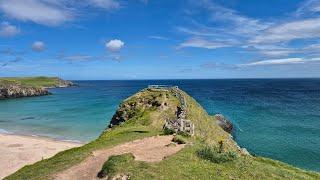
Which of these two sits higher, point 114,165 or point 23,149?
point 114,165

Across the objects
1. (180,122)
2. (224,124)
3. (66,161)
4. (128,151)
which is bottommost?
(224,124)

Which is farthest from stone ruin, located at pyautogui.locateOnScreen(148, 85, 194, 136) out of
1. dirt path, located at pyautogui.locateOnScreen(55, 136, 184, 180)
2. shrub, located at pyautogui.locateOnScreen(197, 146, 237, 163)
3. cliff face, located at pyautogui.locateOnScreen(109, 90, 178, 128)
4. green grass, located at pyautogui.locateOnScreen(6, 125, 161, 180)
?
shrub, located at pyautogui.locateOnScreen(197, 146, 237, 163)

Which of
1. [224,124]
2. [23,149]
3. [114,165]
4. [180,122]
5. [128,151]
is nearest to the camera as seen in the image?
[114,165]

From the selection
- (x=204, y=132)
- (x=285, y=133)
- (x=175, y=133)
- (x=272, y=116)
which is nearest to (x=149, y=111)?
(x=204, y=132)

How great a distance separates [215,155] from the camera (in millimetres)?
25812

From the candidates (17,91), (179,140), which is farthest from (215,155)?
(17,91)

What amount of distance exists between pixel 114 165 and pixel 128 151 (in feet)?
17.5

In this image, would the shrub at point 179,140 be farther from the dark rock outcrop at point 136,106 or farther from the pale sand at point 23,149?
the pale sand at point 23,149

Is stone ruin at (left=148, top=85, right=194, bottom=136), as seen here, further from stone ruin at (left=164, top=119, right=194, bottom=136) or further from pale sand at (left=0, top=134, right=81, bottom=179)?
pale sand at (left=0, top=134, right=81, bottom=179)

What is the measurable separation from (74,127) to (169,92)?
32154 mm

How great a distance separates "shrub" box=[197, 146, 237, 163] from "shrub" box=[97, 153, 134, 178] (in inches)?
220

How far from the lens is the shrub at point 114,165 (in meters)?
23.3

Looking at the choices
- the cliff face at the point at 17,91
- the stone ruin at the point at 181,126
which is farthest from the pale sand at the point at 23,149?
the cliff face at the point at 17,91

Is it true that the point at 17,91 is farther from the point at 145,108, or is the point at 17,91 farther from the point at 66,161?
the point at 66,161
